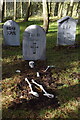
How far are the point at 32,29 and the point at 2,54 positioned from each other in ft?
9.42

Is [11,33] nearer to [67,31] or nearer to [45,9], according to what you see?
[67,31]

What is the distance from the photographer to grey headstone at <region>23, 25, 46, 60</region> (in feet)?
27.6

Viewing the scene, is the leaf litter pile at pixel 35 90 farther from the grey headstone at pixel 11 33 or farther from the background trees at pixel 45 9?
the background trees at pixel 45 9

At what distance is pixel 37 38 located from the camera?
27.9ft

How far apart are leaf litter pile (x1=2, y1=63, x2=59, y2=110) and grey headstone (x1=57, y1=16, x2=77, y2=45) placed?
17.1ft

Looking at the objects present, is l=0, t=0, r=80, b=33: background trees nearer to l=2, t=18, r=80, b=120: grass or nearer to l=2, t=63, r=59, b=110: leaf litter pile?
l=2, t=18, r=80, b=120: grass

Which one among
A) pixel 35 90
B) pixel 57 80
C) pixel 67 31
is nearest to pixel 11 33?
pixel 67 31

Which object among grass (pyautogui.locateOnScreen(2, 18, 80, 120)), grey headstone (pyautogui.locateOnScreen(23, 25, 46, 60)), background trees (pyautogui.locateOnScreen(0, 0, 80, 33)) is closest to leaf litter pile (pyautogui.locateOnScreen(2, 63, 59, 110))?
grass (pyautogui.locateOnScreen(2, 18, 80, 120))

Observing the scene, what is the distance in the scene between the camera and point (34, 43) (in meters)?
8.63

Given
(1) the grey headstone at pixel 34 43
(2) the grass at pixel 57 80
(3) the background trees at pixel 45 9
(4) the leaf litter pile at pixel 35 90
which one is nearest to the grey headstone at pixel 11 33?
(2) the grass at pixel 57 80

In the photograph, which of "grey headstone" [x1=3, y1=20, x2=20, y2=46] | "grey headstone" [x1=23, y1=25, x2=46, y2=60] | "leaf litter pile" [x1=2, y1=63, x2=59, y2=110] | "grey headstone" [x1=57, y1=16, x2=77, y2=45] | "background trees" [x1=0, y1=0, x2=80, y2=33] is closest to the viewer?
"leaf litter pile" [x1=2, y1=63, x2=59, y2=110]

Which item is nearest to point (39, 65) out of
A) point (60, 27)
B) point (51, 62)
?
point (51, 62)

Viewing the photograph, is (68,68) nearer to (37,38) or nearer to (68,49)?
(37,38)

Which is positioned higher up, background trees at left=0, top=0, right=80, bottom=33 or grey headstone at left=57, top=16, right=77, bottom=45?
background trees at left=0, top=0, right=80, bottom=33
